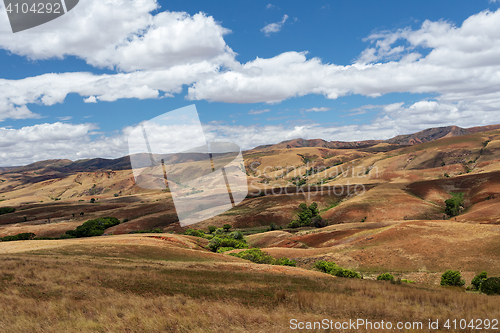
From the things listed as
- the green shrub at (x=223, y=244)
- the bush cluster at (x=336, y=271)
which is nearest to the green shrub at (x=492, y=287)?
the bush cluster at (x=336, y=271)

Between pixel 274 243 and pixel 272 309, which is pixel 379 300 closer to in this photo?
pixel 272 309

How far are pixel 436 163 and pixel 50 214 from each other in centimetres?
21529

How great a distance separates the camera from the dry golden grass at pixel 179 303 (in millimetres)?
9141

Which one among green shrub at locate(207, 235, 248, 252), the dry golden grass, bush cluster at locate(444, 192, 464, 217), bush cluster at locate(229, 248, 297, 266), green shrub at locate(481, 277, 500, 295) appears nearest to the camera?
the dry golden grass

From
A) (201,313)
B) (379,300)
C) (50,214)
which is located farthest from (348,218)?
(50,214)

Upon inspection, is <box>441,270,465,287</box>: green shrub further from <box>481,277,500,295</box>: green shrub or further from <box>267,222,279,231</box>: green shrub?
<box>267,222,279,231</box>: green shrub

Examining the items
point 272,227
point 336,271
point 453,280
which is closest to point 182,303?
point 336,271

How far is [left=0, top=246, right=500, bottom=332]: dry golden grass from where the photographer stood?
9.14m

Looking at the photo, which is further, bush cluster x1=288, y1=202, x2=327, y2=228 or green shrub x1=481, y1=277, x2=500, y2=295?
bush cluster x1=288, y1=202, x2=327, y2=228

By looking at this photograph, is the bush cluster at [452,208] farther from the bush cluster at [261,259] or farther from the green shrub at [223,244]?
the bush cluster at [261,259]

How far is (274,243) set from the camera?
209 feet

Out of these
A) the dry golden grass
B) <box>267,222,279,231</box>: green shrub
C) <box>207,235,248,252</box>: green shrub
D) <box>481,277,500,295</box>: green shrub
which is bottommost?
<box>267,222,279,231</box>: green shrub

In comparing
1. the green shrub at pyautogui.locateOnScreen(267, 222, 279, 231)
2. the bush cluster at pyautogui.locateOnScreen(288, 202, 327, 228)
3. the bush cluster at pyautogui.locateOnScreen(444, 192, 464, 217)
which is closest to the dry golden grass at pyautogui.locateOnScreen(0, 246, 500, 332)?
the bush cluster at pyautogui.locateOnScreen(288, 202, 327, 228)

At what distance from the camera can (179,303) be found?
1192 centimetres
